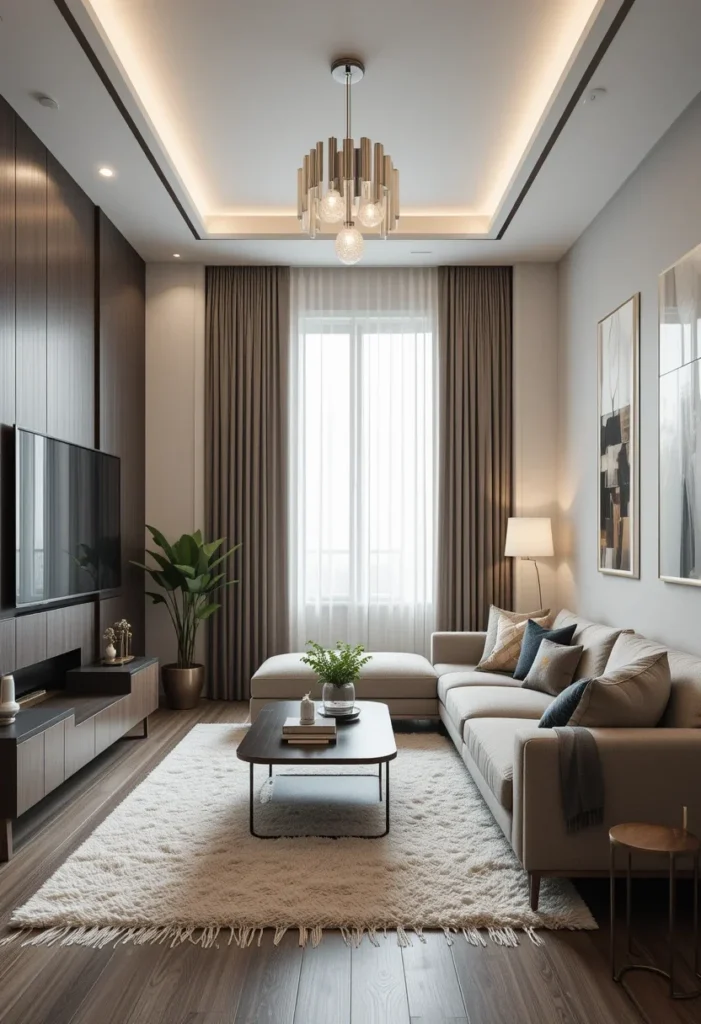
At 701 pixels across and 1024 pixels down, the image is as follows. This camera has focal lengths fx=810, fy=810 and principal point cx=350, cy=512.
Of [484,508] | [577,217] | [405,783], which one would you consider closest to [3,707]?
[405,783]

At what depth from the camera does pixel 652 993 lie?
215 centimetres

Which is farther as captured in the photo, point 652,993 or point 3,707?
point 3,707

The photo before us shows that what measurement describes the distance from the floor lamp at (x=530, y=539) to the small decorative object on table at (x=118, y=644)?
8.44ft

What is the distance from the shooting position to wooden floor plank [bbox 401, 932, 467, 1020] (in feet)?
6.87

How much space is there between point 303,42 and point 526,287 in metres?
2.95

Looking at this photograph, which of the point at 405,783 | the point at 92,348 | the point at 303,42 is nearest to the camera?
the point at 303,42

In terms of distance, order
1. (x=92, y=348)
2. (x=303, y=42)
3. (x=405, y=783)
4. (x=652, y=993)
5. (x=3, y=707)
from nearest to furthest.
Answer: (x=652, y=993), (x=3, y=707), (x=303, y=42), (x=405, y=783), (x=92, y=348)

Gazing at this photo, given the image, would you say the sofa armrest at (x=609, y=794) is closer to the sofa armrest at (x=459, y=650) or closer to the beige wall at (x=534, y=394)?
the sofa armrest at (x=459, y=650)

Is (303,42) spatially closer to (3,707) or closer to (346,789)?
(3,707)

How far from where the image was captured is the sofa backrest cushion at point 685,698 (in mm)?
2795

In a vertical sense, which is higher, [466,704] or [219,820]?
[466,704]

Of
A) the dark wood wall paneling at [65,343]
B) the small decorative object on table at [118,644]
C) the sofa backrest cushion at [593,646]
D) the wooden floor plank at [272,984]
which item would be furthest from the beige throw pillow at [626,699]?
the small decorative object on table at [118,644]

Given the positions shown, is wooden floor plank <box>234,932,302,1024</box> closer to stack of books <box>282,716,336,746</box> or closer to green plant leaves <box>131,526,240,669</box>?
stack of books <box>282,716,336,746</box>

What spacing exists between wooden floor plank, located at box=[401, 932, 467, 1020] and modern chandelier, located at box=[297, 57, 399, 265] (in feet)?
9.28
